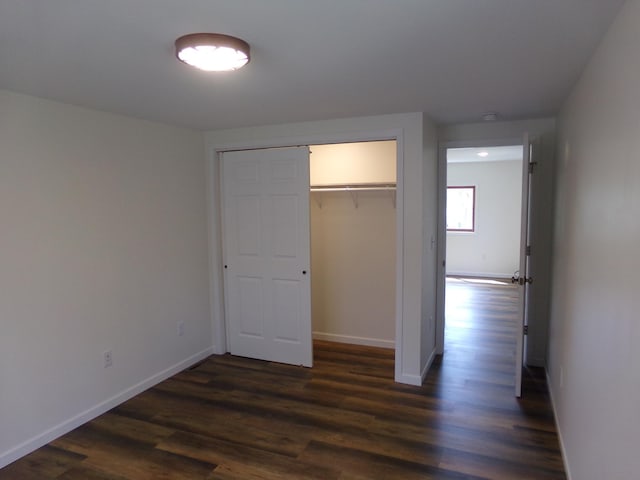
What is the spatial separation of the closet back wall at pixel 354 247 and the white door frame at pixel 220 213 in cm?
79

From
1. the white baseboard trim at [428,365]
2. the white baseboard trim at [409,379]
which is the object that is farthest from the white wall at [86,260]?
the white baseboard trim at [428,365]

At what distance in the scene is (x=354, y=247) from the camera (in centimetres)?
440

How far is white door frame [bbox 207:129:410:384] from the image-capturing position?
3352 mm

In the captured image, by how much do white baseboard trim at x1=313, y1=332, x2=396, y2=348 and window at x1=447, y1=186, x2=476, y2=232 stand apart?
4.85 meters

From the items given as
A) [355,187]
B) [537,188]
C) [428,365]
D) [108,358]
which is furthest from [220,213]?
[537,188]

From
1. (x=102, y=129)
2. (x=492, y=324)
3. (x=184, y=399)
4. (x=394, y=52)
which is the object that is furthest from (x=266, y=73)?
(x=492, y=324)

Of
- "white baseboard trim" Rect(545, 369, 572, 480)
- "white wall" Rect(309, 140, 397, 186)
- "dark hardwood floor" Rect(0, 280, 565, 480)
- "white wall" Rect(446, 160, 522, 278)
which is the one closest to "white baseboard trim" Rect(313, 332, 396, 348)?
"dark hardwood floor" Rect(0, 280, 565, 480)

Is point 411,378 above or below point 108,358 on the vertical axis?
below

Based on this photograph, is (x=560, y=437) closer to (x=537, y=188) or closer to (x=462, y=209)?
(x=537, y=188)

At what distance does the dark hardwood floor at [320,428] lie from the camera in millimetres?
2396

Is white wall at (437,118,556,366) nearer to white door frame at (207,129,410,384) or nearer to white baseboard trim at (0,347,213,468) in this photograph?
white door frame at (207,129,410,384)

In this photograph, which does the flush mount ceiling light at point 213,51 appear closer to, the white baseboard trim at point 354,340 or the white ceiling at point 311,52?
the white ceiling at point 311,52

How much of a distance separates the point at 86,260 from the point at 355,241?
2482 millimetres

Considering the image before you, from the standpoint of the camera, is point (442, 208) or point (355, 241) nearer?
point (442, 208)
